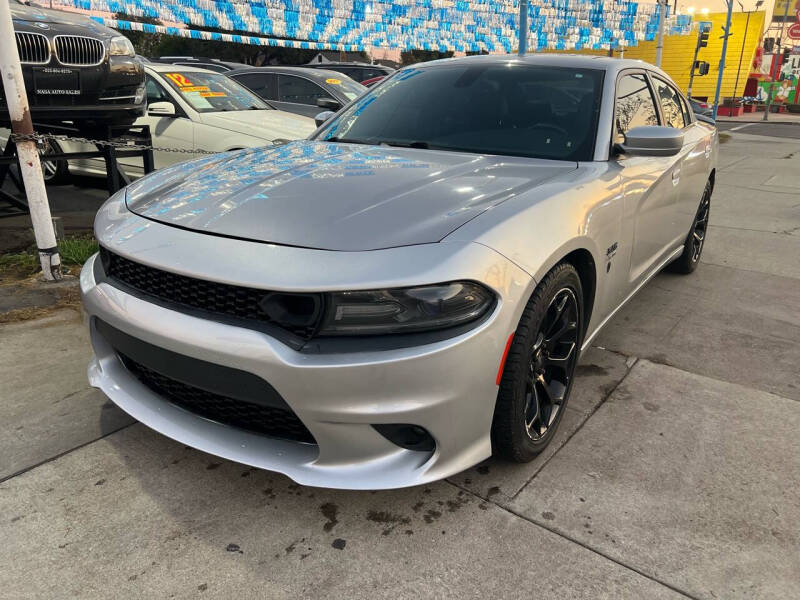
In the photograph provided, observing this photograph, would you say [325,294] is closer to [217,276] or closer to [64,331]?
[217,276]

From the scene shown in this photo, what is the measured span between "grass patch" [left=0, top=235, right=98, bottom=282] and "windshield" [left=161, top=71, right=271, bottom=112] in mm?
2393

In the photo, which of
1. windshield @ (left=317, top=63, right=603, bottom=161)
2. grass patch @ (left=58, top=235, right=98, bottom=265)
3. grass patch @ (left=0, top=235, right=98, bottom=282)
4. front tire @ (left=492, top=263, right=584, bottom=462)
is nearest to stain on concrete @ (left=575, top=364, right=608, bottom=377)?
front tire @ (left=492, top=263, right=584, bottom=462)

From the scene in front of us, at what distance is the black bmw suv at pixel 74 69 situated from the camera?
445 cm

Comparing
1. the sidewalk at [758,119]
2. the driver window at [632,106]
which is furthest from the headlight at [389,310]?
the sidewalk at [758,119]

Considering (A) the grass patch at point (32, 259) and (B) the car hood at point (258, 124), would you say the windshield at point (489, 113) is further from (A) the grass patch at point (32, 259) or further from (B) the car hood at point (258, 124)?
(B) the car hood at point (258, 124)

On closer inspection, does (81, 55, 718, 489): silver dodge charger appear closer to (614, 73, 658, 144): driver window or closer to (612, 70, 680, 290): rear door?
(612, 70, 680, 290): rear door

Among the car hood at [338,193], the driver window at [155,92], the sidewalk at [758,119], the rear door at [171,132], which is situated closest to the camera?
the car hood at [338,193]

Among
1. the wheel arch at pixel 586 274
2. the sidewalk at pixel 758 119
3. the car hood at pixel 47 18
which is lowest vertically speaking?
the sidewalk at pixel 758 119

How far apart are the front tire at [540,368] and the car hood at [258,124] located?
463 centimetres

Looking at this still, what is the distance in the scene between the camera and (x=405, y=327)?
5.90ft

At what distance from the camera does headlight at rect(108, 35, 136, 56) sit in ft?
16.1

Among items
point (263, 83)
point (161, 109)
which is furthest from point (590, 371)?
point (263, 83)

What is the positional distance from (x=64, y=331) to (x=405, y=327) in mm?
2615

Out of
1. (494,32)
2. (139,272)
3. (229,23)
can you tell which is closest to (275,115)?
(139,272)
